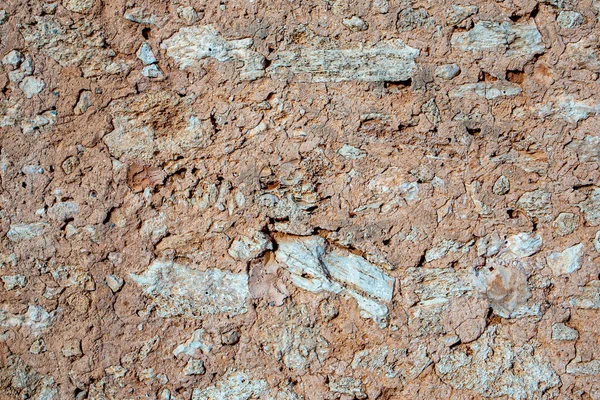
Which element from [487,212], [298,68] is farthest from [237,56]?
[487,212]

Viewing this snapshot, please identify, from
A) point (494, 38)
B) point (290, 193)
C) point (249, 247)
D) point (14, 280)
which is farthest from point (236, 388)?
point (494, 38)

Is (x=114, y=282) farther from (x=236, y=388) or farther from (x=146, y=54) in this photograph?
(x=146, y=54)

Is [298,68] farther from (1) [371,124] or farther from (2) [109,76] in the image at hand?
(2) [109,76]

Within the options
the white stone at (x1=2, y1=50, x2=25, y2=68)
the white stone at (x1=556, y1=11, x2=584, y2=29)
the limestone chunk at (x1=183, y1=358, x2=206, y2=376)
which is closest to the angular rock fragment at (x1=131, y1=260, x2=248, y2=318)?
the limestone chunk at (x1=183, y1=358, x2=206, y2=376)

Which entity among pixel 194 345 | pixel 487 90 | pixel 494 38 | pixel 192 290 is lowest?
pixel 194 345

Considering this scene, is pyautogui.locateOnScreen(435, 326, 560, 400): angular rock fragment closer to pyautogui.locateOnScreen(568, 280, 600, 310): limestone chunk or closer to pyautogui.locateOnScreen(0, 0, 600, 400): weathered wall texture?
pyautogui.locateOnScreen(0, 0, 600, 400): weathered wall texture

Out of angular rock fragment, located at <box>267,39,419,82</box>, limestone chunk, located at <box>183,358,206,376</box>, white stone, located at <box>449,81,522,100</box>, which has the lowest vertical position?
limestone chunk, located at <box>183,358,206,376</box>
